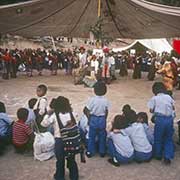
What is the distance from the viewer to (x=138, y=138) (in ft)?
21.2

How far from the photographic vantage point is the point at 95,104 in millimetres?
6465

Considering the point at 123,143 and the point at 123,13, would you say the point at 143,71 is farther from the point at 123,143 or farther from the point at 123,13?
the point at 123,143

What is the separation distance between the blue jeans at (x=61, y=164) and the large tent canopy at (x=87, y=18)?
5553mm

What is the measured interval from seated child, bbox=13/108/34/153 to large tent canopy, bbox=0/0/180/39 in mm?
4265

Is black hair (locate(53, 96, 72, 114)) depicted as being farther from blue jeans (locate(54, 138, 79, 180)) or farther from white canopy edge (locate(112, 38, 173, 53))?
white canopy edge (locate(112, 38, 173, 53))

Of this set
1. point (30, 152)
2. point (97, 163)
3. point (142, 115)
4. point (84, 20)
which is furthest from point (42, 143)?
point (84, 20)

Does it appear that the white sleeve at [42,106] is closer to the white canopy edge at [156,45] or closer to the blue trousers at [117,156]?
the blue trousers at [117,156]

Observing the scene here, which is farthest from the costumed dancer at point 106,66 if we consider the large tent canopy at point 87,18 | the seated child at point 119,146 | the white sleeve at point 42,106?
the seated child at point 119,146

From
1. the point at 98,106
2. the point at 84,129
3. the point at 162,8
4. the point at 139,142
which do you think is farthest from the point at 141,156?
the point at 162,8

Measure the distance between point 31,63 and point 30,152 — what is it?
1209 centimetres

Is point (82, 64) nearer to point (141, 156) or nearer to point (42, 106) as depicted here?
point (42, 106)

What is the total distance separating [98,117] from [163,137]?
1222mm

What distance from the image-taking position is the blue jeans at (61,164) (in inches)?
212

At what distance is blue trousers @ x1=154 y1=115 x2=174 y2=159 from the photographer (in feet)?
21.1
